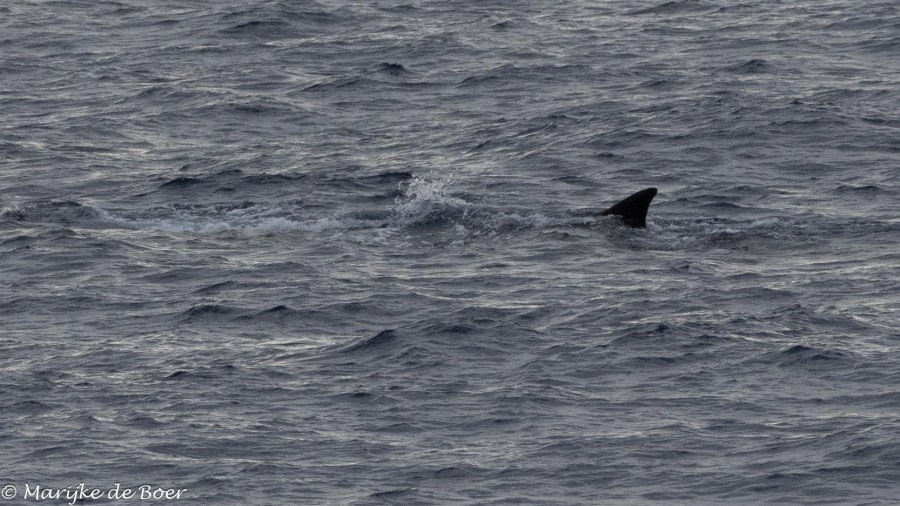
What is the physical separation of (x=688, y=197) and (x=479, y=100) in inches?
380

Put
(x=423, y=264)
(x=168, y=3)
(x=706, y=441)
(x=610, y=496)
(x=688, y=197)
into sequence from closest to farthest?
(x=610, y=496) < (x=706, y=441) < (x=423, y=264) < (x=688, y=197) < (x=168, y=3)

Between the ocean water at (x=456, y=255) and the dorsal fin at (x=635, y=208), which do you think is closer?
the ocean water at (x=456, y=255)

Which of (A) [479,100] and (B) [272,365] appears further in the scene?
(A) [479,100]

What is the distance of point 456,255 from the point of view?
99.3ft

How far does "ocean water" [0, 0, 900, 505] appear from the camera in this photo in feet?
67.9

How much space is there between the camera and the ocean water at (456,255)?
20703 mm

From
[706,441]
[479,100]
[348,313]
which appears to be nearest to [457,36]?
[479,100]

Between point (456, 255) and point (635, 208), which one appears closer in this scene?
point (456, 255)

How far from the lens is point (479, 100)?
42000 millimetres

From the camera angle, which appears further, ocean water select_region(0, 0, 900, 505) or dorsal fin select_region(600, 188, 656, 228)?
dorsal fin select_region(600, 188, 656, 228)

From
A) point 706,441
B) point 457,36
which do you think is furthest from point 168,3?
point 706,441

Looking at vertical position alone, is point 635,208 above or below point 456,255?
above

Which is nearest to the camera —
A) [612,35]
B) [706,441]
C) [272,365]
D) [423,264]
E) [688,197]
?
[706,441]

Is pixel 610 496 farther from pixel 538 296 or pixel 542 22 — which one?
pixel 542 22
